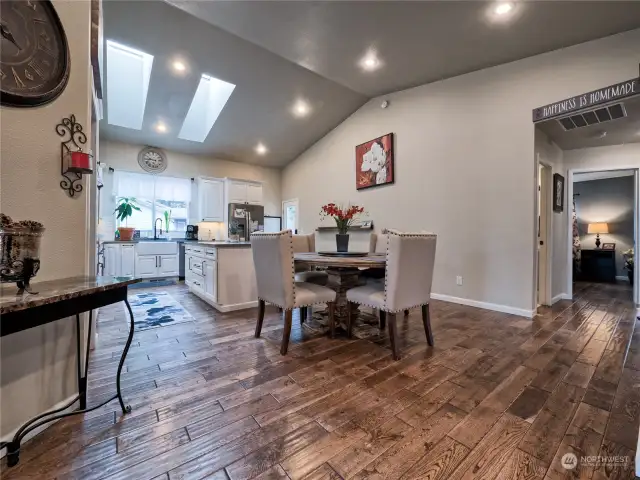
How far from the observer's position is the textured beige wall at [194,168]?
18.5 ft

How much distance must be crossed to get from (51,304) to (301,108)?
5.01 metres

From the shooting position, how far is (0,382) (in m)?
1.24

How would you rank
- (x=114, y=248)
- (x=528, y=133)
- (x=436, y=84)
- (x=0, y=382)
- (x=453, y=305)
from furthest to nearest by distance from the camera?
(x=114, y=248) → (x=436, y=84) → (x=453, y=305) → (x=528, y=133) → (x=0, y=382)

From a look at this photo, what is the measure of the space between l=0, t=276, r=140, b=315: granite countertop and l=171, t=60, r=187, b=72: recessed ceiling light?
366 cm

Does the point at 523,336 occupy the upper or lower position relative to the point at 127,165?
lower

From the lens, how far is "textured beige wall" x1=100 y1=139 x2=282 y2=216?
5.64 meters

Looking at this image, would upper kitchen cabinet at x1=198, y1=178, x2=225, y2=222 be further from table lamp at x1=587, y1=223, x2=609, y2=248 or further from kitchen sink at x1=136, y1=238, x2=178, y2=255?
table lamp at x1=587, y1=223, x2=609, y2=248

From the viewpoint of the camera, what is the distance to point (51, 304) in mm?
1161

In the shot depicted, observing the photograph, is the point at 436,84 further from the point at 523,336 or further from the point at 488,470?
the point at 488,470

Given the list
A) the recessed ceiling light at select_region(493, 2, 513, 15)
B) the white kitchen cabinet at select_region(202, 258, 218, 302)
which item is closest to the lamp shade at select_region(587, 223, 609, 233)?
the recessed ceiling light at select_region(493, 2, 513, 15)

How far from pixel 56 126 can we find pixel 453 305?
14.0 ft

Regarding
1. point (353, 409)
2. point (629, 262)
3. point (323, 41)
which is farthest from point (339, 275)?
point (629, 262)

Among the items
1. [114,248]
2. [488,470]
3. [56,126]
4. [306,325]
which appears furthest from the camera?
[114,248]

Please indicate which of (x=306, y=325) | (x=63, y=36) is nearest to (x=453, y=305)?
(x=306, y=325)
